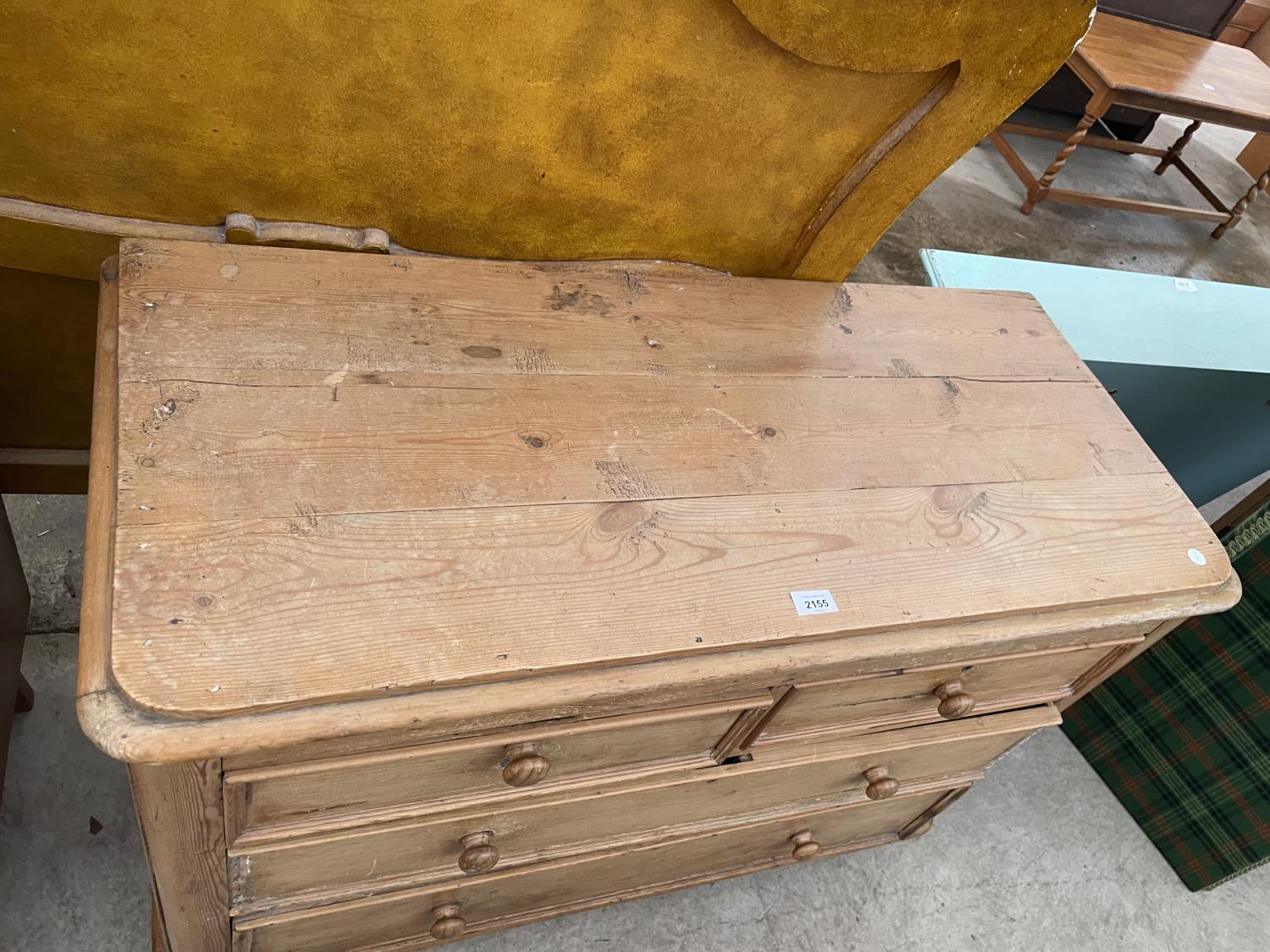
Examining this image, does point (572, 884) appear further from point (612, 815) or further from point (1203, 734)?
point (1203, 734)

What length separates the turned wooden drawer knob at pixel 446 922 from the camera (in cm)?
138

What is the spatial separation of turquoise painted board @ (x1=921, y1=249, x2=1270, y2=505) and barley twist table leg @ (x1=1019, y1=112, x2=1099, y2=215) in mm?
1653

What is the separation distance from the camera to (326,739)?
2.81 ft

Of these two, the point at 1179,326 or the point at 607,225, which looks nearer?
the point at 607,225

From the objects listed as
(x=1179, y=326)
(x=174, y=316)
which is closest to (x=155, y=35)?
(x=174, y=316)

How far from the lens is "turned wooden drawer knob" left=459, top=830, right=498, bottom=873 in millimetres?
1203

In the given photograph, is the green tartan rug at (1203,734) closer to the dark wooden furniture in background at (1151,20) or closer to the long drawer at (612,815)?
the long drawer at (612,815)

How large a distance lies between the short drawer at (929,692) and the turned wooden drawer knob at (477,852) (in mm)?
409

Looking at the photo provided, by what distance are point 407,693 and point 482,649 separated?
3.3 inches

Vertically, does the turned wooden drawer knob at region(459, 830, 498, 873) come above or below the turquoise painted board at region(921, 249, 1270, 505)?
below

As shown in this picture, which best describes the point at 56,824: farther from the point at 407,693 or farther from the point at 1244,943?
the point at 1244,943

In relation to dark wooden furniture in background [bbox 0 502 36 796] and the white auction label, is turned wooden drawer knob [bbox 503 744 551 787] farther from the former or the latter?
dark wooden furniture in background [bbox 0 502 36 796]

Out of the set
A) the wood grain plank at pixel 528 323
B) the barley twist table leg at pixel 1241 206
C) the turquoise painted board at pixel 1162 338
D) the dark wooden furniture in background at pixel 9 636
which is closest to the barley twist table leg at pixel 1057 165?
the barley twist table leg at pixel 1241 206

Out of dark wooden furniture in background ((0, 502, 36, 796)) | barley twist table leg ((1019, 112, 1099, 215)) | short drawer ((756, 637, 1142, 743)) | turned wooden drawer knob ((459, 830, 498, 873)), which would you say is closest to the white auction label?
short drawer ((756, 637, 1142, 743))
